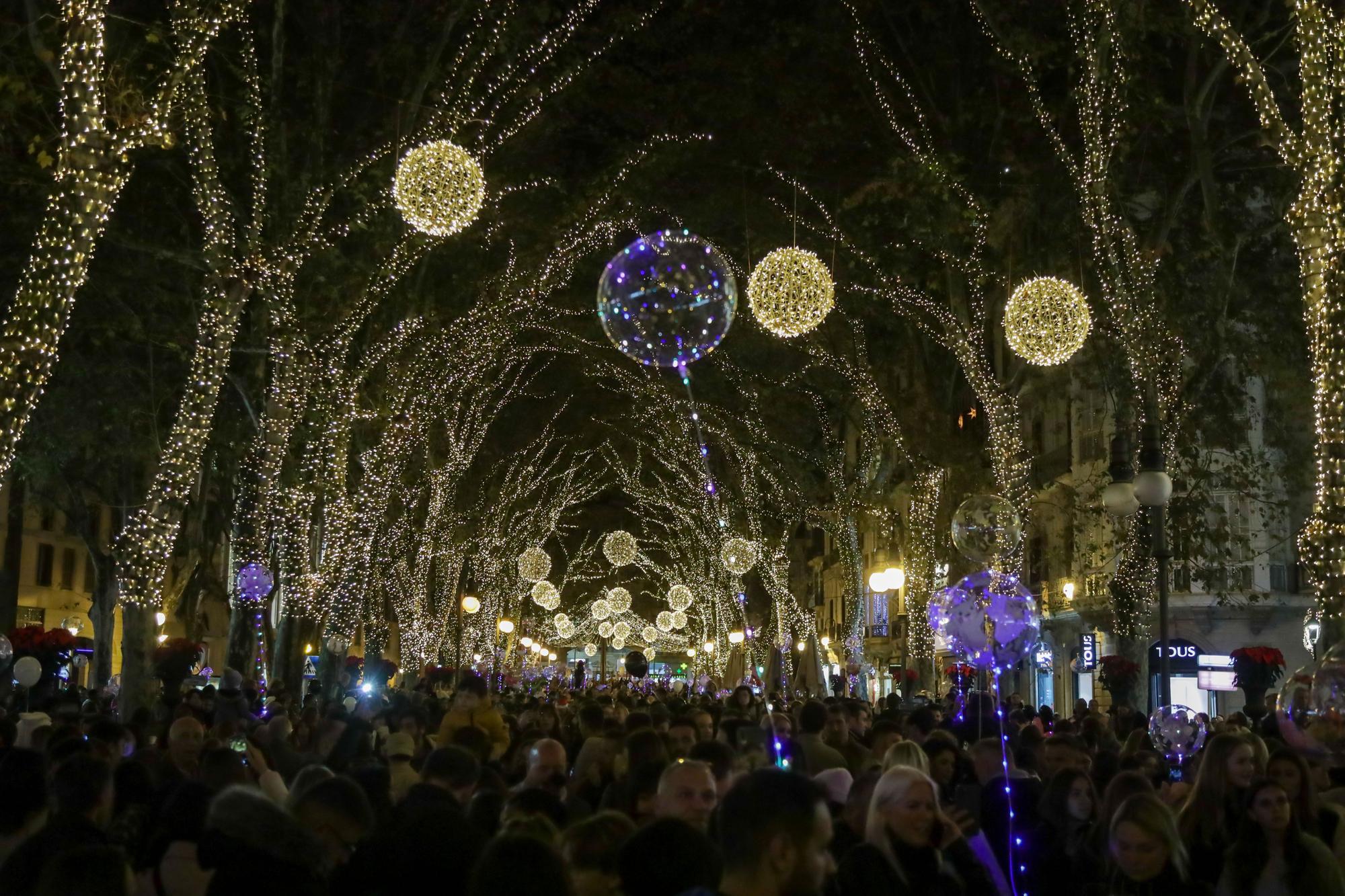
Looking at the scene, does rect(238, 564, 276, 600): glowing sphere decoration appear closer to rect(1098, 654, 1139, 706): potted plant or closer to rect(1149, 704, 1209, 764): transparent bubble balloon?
rect(1098, 654, 1139, 706): potted plant

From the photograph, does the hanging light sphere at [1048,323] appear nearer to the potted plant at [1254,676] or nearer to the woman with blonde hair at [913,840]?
the potted plant at [1254,676]

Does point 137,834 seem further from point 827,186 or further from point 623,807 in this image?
point 827,186

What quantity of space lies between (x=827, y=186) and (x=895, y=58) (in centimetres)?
291

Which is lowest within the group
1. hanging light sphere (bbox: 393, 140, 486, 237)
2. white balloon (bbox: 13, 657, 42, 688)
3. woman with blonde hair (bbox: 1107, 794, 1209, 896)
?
woman with blonde hair (bbox: 1107, 794, 1209, 896)

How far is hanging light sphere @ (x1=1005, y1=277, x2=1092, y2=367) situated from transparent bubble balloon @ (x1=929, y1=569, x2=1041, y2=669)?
3.04 meters

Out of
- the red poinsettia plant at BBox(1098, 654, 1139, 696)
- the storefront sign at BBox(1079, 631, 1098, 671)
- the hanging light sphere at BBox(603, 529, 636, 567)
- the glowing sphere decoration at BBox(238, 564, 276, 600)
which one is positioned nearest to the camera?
the red poinsettia plant at BBox(1098, 654, 1139, 696)

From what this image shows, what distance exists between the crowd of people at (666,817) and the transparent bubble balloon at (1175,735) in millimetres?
2453

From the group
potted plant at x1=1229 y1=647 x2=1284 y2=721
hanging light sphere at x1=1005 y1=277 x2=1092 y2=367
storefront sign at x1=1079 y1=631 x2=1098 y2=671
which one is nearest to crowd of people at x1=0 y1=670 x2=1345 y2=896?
hanging light sphere at x1=1005 y1=277 x2=1092 y2=367

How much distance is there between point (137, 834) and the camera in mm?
6801

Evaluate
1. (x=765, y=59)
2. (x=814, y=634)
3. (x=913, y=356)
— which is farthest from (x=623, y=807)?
(x=814, y=634)

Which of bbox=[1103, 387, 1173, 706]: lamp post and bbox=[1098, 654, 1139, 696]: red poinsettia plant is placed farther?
bbox=[1098, 654, 1139, 696]: red poinsettia plant

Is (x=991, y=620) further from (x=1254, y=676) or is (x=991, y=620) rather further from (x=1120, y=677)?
(x=1120, y=677)

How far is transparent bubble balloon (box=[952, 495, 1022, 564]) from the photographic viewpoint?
16.6 meters

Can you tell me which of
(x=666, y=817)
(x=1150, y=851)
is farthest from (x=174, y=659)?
(x=666, y=817)
